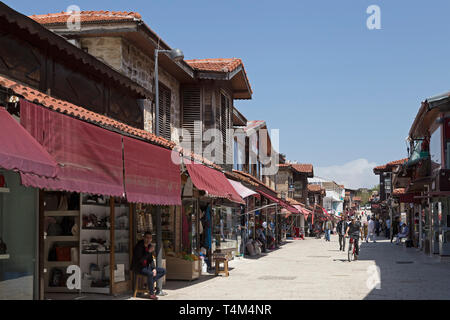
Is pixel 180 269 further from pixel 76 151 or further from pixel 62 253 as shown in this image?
pixel 76 151

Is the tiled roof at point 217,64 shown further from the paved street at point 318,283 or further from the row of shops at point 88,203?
the paved street at point 318,283

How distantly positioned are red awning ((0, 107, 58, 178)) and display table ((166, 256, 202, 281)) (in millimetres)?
8291

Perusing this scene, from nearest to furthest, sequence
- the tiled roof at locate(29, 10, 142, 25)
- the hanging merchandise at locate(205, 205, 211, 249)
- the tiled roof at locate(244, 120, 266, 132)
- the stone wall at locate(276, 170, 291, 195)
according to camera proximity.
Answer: the tiled roof at locate(29, 10, 142, 25) < the hanging merchandise at locate(205, 205, 211, 249) < the tiled roof at locate(244, 120, 266, 132) < the stone wall at locate(276, 170, 291, 195)

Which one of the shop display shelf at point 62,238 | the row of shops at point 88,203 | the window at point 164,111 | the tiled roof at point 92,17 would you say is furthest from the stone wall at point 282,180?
the shop display shelf at point 62,238

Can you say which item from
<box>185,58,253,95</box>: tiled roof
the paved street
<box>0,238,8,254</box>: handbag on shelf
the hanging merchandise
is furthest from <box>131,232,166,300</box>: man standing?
<box>185,58,253,95</box>: tiled roof

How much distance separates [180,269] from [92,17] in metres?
7.34

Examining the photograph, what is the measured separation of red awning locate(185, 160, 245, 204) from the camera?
1412 cm

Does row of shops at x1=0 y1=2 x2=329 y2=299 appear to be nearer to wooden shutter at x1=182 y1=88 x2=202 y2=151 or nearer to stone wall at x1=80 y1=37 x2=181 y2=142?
stone wall at x1=80 y1=37 x2=181 y2=142

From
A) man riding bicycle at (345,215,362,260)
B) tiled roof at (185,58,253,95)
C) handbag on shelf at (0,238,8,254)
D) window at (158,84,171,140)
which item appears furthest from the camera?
man riding bicycle at (345,215,362,260)

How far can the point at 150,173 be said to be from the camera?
11789 millimetres

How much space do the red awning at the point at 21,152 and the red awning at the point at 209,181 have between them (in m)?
6.41

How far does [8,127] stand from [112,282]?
600cm

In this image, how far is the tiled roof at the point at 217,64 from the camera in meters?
20.9

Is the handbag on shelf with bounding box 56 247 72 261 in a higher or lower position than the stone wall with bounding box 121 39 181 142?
lower
